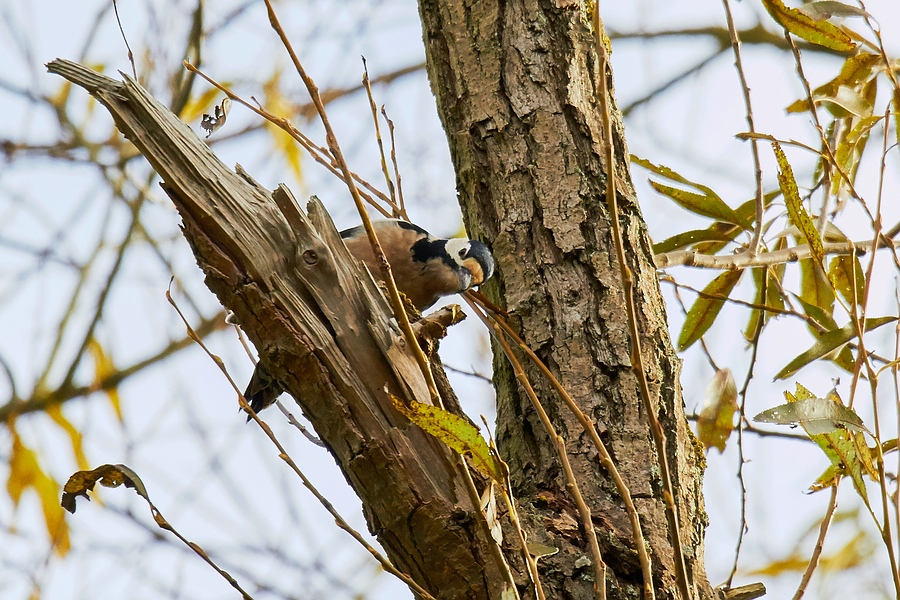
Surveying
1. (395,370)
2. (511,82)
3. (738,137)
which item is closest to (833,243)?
(738,137)

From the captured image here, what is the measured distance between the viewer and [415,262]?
3000 millimetres

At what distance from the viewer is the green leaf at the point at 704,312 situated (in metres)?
2.16

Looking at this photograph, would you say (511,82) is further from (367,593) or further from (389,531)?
(367,593)

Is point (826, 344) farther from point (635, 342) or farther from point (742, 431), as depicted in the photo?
point (635, 342)

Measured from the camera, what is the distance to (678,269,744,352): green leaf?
7.07 feet

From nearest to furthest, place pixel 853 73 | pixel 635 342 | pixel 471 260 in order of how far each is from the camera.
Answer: pixel 635 342 < pixel 853 73 < pixel 471 260

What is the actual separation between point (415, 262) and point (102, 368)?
1653mm

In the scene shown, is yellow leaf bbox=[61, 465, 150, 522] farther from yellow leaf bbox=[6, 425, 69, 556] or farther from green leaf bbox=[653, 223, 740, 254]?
yellow leaf bbox=[6, 425, 69, 556]

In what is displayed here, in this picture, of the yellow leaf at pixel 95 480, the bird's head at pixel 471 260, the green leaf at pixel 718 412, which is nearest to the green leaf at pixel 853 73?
the green leaf at pixel 718 412

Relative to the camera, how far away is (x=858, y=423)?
1.34 meters

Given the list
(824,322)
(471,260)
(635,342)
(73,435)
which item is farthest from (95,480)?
(73,435)

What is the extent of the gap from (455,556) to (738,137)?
1.05 metres

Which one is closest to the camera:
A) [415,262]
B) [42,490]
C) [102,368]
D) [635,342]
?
[635,342]

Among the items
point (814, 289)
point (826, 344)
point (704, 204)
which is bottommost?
point (826, 344)
